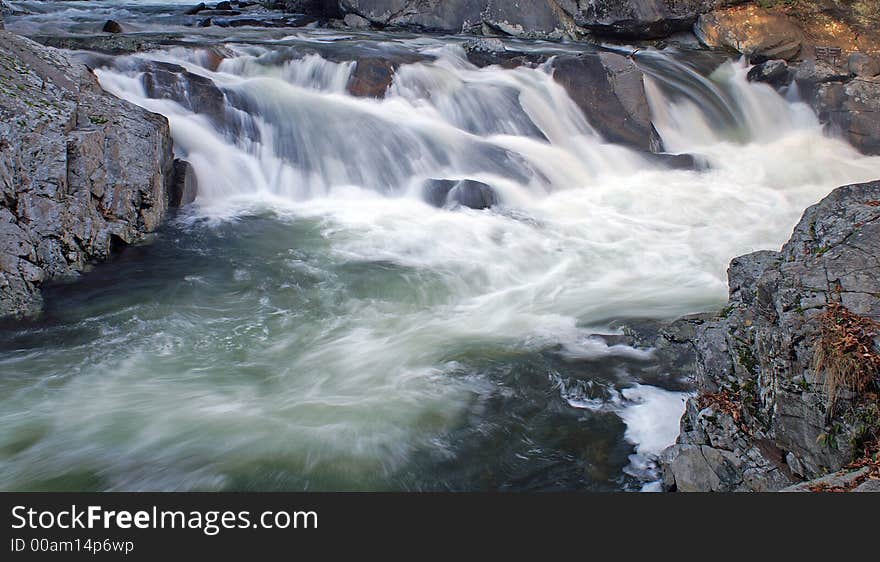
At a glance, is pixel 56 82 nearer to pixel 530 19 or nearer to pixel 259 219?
pixel 259 219

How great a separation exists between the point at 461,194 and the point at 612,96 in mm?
4357

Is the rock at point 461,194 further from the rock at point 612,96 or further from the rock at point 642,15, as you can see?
the rock at point 642,15

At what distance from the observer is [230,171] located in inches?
416

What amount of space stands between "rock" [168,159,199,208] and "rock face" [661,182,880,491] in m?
7.00

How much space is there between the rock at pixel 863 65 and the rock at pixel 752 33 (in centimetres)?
135

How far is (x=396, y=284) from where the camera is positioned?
830cm

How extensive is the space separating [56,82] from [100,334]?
10.8 feet

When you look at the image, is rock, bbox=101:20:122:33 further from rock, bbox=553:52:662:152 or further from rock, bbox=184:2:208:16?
rock, bbox=553:52:662:152

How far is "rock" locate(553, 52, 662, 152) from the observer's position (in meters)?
13.2

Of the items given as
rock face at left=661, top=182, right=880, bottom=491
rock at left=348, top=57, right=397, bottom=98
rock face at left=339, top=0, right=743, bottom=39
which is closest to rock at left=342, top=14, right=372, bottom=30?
rock face at left=339, top=0, right=743, bottom=39

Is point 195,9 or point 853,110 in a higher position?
point 195,9

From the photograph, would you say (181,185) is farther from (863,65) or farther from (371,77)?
(863,65)

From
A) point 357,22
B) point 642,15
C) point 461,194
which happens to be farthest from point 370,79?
point 642,15

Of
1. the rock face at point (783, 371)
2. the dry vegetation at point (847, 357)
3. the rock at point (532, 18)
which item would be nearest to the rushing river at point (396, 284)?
the rock face at point (783, 371)
